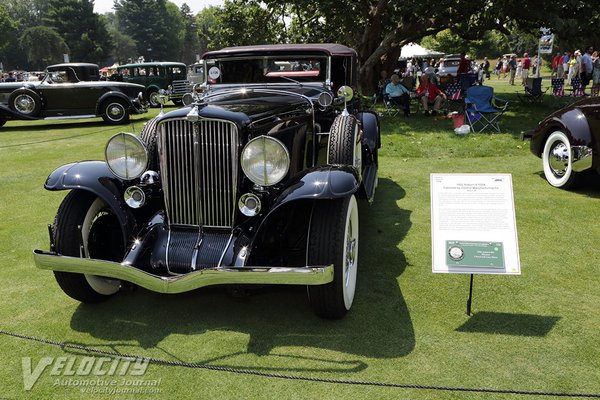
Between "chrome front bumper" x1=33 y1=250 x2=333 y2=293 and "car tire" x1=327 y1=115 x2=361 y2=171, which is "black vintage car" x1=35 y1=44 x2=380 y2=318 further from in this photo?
"car tire" x1=327 y1=115 x2=361 y2=171

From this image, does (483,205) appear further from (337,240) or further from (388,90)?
(388,90)

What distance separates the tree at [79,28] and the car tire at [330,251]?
2293 inches

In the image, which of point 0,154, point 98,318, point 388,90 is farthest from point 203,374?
point 388,90

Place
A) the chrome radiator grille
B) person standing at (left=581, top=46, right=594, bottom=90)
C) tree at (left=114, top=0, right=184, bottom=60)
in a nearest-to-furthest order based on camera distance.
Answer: the chrome radiator grille < person standing at (left=581, top=46, right=594, bottom=90) < tree at (left=114, top=0, right=184, bottom=60)

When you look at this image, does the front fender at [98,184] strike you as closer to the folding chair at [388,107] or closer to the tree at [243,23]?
the folding chair at [388,107]

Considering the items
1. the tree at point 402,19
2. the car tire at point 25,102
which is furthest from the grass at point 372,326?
the car tire at point 25,102

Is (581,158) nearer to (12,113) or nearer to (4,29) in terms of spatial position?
(12,113)

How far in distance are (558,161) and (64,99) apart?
12.5 meters

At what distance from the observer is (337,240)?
9.86ft

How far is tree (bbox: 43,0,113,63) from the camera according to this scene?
5462cm

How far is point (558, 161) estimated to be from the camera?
620cm

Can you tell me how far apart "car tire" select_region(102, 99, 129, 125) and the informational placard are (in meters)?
12.2

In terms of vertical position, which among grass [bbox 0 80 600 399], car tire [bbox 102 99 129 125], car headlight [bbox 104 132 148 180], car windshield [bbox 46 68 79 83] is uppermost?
car windshield [bbox 46 68 79 83]

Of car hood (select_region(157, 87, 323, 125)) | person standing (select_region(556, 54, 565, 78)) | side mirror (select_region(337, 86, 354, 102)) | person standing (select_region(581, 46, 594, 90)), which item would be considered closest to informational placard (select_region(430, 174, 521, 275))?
car hood (select_region(157, 87, 323, 125))
